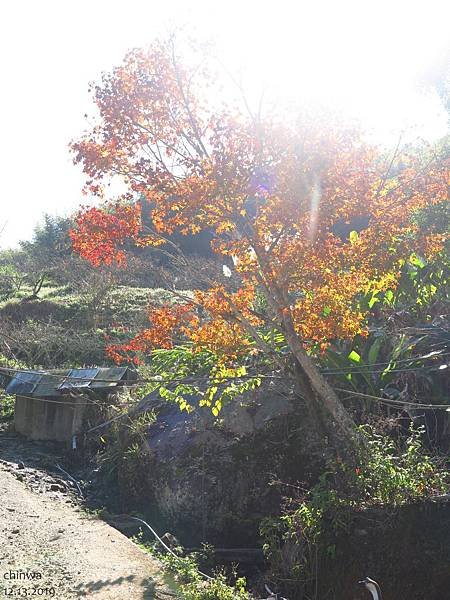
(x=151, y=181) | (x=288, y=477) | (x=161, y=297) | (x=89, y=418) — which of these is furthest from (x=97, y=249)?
(x=161, y=297)

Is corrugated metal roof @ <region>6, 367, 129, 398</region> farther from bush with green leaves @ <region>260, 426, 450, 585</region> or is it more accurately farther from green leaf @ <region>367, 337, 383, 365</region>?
bush with green leaves @ <region>260, 426, 450, 585</region>

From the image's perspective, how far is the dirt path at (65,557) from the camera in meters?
6.72

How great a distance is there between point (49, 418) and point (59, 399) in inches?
26.5

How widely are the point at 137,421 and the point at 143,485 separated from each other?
4.78ft

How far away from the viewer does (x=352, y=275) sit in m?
7.99

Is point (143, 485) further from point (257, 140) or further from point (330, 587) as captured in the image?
point (257, 140)

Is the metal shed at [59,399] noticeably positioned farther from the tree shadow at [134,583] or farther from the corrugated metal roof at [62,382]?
the tree shadow at [134,583]

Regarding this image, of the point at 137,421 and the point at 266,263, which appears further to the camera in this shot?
the point at 137,421

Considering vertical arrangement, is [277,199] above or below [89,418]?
above

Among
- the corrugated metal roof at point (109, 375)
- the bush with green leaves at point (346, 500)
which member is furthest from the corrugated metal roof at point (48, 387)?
the bush with green leaves at point (346, 500)

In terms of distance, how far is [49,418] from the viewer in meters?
15.8

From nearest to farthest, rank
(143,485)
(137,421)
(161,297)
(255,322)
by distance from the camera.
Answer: (255,322) < (143,485) < (137,421) < (161,297)

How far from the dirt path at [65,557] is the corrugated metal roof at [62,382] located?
3.90 m

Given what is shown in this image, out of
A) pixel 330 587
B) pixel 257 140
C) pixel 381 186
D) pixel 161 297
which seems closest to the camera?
pixel 330 587
